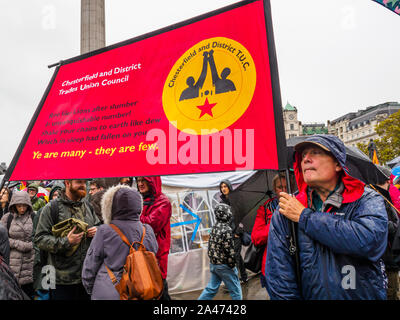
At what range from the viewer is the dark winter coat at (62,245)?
3.06 metres

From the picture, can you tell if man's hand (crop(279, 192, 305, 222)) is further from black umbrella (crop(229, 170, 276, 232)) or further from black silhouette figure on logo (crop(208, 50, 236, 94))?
black umbrella (crop(229, 170, 276, 232))

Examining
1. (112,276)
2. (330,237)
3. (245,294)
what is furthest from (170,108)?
(245,294)

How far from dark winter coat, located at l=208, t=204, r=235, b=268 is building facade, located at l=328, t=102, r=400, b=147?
82.5m

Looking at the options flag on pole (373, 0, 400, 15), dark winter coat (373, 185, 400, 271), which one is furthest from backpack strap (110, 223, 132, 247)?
flag on pole (373, 0, 400, 15)

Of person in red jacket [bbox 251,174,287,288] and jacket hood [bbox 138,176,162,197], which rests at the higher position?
jacket hood [bbox 138,176,162,197]

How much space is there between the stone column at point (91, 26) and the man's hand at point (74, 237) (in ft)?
88.2

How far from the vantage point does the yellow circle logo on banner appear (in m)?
1.82

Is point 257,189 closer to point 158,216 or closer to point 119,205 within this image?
point 158,216

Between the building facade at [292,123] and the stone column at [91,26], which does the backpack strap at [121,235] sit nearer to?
the stone column at [91,26]

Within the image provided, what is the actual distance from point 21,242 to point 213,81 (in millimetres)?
3814

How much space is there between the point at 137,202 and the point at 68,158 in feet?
2.54

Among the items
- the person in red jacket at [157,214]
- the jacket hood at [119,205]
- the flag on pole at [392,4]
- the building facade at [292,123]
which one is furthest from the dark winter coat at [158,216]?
the building facade at [292,123]
